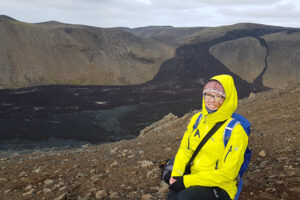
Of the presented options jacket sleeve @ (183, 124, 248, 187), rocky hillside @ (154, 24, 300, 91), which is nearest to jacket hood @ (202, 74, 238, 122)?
jacket sleeve @ (183, 124, 248, 187)

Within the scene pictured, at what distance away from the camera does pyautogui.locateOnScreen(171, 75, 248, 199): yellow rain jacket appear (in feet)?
10.0

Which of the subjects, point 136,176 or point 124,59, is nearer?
point 136,176

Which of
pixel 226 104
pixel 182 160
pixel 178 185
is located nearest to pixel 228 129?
pixel 226 104

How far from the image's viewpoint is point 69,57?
192 ft

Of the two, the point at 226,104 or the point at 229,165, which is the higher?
the point at 226,104

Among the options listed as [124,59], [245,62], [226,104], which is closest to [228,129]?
[226,104]

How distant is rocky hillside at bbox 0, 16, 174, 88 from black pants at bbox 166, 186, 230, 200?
1877 inches

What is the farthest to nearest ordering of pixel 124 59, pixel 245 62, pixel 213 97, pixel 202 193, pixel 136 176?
pixel 245 62 → pixel 124 59 → pixel 136 176 → pixel 213 97 → pixel 202 193

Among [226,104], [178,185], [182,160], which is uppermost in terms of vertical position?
[226,104]

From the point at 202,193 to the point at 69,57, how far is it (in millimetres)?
59557

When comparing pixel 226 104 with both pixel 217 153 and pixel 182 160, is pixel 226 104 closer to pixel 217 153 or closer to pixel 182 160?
pixel 217 153

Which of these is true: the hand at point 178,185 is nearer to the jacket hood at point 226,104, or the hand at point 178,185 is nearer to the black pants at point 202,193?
the black pants at point 202,193

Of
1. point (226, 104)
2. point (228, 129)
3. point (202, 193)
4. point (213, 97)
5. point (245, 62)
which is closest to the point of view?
point (202, 193)

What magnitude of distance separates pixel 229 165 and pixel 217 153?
223 millimetres
